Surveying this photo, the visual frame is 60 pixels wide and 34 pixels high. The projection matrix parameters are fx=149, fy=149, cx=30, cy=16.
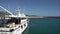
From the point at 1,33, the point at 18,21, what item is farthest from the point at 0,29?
the point at 18,21

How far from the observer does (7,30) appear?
20.2 m

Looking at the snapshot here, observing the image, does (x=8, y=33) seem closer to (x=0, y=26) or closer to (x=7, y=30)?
(x=7, y=30)

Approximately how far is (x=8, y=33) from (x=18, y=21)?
9.83 metres

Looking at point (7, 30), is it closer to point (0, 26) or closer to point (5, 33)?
point (5, 33)

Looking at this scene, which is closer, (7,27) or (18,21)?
(7,27)

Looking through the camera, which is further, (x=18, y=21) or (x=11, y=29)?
(x=18, y=21)

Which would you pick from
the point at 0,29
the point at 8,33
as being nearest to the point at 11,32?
the point at 8,33

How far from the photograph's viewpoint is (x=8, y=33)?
2009cm

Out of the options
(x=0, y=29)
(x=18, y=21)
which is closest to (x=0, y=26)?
(x=0, y=29)

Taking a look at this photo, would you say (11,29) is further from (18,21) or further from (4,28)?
(18,21)

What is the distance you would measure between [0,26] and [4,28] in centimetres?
134

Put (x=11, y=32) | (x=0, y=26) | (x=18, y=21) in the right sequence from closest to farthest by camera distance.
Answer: (x=11, y=32), (x=0, y=26), (x=18, y=21)

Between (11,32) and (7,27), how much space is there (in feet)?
3.68

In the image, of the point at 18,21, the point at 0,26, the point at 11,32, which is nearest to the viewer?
the point at 11,32
